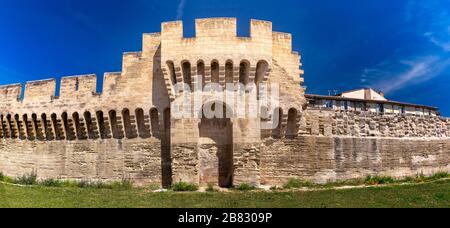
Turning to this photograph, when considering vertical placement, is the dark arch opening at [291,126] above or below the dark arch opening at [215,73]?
below

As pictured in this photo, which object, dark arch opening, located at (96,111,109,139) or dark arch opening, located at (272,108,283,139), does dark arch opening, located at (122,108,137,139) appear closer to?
dark arch opening, located at (96,111,109,139)

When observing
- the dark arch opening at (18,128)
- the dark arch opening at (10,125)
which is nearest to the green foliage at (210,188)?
the dark arch opening at (18,128)

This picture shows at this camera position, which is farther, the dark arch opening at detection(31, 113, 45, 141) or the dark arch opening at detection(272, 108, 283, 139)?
the dark arch opening at detection(31, 113, 45, 141)

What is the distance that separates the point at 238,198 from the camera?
12.5 metres

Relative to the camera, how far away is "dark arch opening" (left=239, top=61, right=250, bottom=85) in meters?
15.2

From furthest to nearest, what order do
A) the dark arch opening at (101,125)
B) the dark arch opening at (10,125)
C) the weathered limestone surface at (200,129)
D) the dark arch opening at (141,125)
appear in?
the dark arch opening at (10,125)
the dark arch opening at (101,125)
the dark arch opening at (141,125)
the weathered limestone surface at (200,129)

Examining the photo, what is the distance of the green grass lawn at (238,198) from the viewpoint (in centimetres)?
1127

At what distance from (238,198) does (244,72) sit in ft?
17.7

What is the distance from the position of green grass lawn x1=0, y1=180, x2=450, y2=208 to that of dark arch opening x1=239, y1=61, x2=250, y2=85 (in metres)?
4.59

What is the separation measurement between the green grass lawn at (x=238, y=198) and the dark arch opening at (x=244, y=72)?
4589mm

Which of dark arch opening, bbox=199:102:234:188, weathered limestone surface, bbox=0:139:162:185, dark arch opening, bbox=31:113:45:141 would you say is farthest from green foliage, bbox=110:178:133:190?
dark arch opening, bbox=31:113:45:141

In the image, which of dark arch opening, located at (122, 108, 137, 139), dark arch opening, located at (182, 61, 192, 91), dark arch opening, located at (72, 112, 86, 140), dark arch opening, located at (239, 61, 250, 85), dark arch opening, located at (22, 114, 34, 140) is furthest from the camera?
dark arch opening, located at (22, 114, 34, 140)

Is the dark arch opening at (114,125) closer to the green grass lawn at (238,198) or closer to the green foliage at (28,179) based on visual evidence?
the green grass lawn at (238,198)

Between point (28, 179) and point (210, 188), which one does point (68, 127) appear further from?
point (210, 188)
